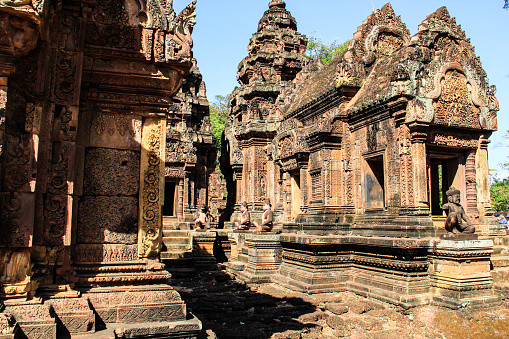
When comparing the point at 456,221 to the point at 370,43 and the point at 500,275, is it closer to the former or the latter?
the point at 500,275

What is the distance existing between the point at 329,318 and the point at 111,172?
14.4 feet

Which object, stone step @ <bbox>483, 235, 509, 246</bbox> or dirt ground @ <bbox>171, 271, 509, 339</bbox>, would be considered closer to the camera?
dirt ground @ <bbox>171, 271, 509, 339</bbox>

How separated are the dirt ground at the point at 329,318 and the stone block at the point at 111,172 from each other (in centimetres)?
236

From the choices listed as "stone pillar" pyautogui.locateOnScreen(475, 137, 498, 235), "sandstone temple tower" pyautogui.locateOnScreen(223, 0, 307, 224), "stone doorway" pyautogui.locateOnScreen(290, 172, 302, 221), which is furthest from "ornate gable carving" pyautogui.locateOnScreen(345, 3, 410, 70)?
"sandstone temple tower" pyautogui.locateOnScreen(223, 0, 307, 224)

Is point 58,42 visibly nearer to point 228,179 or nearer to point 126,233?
point 126,233

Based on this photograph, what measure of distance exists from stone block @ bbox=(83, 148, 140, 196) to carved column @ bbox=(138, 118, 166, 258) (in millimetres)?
95

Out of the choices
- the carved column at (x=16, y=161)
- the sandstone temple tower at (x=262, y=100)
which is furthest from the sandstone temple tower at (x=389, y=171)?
the carved column at (x=16, y=161)

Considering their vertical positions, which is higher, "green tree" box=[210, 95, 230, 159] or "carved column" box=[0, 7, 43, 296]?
"green tree" box=[210, 95, 230, 159]

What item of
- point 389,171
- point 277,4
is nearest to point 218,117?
point 277,4

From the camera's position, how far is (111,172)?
441 centimetres

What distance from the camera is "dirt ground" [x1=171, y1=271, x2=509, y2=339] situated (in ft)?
20.3

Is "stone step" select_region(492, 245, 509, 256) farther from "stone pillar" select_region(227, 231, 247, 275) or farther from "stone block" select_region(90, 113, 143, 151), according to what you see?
"stone block" select_region(90, 113, 143, 151)

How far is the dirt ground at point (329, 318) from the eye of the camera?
618 cm

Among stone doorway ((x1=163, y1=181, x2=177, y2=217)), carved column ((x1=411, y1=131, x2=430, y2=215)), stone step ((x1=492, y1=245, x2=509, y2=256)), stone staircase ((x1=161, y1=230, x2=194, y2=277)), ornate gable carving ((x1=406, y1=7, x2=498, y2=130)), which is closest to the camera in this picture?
carved column ((x1=411, y1=131, x2=430, y2=215))
